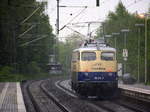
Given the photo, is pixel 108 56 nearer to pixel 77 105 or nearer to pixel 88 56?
pixel 88 56

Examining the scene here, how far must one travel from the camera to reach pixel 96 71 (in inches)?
1140

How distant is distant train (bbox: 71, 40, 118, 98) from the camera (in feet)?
94.7

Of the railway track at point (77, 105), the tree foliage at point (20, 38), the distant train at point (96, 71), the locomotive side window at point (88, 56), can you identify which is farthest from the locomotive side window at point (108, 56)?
the tree foliage at point (20, 38)

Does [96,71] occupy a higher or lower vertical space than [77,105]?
higher

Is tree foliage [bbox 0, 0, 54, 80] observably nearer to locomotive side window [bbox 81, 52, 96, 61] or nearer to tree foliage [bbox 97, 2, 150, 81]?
tree foliage [bbox 97, 2, 150, 81]

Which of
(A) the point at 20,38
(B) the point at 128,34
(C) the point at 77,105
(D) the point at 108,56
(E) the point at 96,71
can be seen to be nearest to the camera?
(C) the point at 77,105

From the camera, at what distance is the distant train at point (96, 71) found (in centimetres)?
2886

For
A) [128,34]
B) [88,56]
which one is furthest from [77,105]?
[128,34]

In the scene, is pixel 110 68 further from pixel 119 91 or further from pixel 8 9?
pixel 8 9

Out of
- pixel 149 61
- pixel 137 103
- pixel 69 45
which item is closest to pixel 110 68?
pixel 137 103

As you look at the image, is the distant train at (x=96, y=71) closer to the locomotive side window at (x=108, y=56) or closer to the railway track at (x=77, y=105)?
the locomotive side window at (x=108, y=56)

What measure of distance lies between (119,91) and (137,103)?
13.8 ft

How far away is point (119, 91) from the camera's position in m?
31.5

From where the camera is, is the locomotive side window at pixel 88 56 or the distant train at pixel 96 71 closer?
the distant train at pixel 96 71
